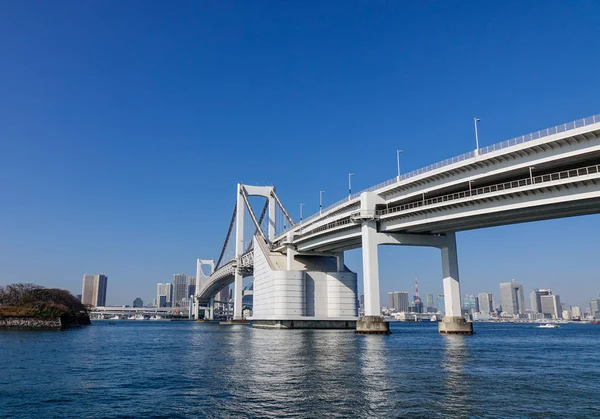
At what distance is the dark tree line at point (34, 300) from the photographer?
9500cm

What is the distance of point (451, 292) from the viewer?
66062mm

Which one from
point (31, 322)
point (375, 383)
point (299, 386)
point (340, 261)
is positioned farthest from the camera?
point (340, 261)

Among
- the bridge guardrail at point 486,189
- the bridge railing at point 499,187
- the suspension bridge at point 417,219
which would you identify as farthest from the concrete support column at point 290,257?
the bridge railing at point 499,187

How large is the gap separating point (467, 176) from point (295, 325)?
4858cm

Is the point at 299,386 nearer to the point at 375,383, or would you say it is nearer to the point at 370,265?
the point at 375,383

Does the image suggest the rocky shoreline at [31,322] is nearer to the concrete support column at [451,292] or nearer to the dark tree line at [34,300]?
the dark tree line at [34,300]

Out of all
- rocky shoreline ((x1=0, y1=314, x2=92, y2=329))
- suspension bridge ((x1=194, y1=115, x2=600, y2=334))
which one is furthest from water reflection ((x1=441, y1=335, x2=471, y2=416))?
rocky shoreline ((x1=0, y1=314, x2=92, y2=329))

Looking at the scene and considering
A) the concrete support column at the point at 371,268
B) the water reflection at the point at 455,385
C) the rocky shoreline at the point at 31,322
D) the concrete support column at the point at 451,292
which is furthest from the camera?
the rocky shoreline at the point at 31,322

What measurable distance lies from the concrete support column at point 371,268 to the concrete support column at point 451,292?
9764 mm

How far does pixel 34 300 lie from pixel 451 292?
84.0m

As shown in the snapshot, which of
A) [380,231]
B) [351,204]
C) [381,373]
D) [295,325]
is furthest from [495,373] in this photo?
[295,325]

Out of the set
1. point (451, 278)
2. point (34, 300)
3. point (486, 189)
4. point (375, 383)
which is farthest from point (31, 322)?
point (375, 383)

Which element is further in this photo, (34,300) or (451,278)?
(34,300)

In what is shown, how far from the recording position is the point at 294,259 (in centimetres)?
9712
